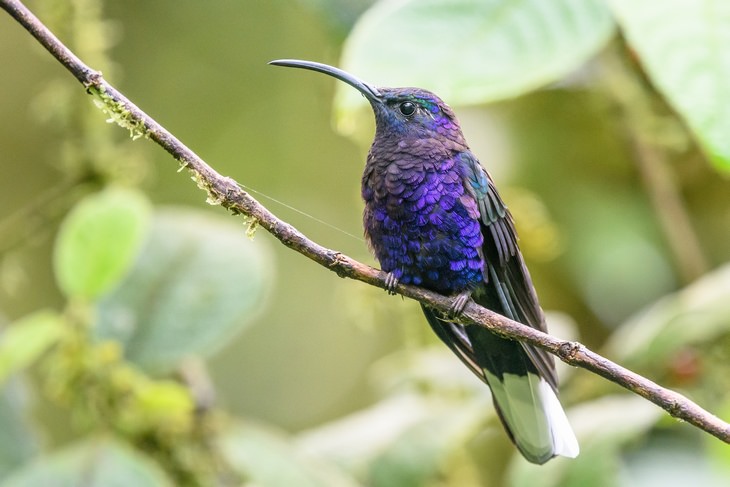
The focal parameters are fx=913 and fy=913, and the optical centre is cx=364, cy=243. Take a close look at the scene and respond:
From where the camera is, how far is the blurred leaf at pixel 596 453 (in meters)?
2.65

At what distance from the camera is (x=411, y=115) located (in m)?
2.35

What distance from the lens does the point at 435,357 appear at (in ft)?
11.8

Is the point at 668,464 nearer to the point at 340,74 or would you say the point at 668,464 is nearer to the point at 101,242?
the point at 340,74

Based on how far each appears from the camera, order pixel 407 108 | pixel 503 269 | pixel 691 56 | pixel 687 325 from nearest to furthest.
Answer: pixel 691 56 → pixel 503 269 → pixel 407 108 → pixel 687 325

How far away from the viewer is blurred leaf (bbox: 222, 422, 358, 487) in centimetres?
281

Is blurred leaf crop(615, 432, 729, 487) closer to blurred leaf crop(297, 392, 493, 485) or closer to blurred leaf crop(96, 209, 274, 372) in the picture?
blurred leaf crop(297, 392, 493, 485)

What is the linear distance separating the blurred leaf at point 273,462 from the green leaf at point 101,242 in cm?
71

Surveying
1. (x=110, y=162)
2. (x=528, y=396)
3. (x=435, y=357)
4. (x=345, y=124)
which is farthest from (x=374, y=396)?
(x=345, y=124)

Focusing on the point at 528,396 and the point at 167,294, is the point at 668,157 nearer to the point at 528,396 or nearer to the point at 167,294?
the point at 528,396

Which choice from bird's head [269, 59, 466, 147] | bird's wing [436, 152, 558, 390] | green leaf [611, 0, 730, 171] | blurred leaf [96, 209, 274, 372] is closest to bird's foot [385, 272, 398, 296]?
bird's wing [436, 152, 558, 390]

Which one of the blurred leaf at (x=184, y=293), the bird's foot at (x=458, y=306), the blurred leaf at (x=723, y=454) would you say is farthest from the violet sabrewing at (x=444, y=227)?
the blurred leaf at (x=184, y=293)

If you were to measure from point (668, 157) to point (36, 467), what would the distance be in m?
2.92

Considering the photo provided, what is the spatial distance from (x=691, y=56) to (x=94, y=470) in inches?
76.6

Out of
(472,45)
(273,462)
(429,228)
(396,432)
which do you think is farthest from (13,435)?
(472,45)
